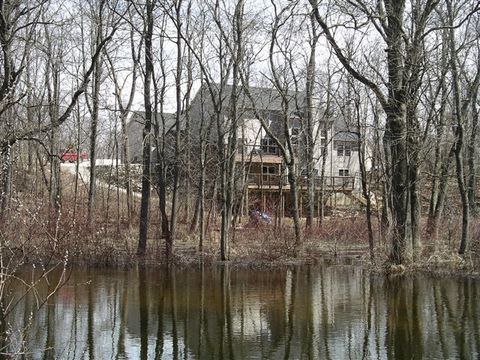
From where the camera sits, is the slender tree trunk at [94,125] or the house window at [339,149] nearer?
the slender tree trunk at [94,125]

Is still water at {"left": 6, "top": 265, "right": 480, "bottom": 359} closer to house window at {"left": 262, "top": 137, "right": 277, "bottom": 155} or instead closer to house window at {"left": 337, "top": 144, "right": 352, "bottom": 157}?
house window at {"left": 262, "top": 137, "right": 277, "bottom": 155}

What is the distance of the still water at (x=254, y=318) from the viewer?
447 inches

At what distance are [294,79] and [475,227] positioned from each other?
11.2 metres

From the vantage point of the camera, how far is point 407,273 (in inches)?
778

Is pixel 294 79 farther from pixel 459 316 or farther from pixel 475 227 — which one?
pixel 459 316

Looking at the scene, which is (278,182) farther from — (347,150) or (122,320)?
(122,320)

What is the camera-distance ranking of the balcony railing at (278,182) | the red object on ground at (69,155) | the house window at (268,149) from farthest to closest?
the house window at (268,149)
the balcony railing at (278,182)
the red object on ground at (69,155)

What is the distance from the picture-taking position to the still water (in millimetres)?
11352

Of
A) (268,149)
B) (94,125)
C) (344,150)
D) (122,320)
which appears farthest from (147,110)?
(344,150)

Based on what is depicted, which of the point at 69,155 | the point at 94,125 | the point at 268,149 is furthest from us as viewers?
the point at 268,149

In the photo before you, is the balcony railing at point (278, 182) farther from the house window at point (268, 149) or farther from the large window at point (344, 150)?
the large window at point (344, 150)

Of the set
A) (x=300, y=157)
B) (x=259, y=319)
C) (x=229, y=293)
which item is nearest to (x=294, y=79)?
(x=300, y=157)

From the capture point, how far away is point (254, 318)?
46.4 feet

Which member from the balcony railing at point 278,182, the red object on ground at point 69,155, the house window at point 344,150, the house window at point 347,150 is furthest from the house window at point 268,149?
the red object on ground at point 69,155
